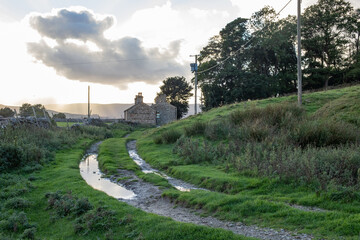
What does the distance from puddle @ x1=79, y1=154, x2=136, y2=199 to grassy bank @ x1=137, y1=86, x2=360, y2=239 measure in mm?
1846

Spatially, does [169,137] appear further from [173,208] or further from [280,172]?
[173,208]

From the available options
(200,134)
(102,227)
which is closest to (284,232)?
(102,227)

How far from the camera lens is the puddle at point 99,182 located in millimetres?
10562

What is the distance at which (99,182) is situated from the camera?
12500 mm

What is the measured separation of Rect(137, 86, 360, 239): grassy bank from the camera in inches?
268

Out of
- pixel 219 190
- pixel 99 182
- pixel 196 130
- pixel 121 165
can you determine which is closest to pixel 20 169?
pixel 99 182

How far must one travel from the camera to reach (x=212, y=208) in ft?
26.1

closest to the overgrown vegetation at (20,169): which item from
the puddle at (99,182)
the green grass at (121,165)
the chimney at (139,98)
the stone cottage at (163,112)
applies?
the puddle at (99,182)

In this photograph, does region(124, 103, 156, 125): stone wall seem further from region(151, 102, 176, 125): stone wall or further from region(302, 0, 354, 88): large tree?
region(302, 0, 354, 88): large tree

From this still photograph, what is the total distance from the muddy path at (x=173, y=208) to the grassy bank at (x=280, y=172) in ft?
0.86

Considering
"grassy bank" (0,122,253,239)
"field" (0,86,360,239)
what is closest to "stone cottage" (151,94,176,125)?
"field" (0,86,360,239)

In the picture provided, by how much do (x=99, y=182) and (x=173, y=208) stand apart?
200 inches

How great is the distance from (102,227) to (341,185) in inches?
250

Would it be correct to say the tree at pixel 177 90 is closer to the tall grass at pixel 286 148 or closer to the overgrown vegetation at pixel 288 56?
the overgrown vegetation at pixel 288 56
